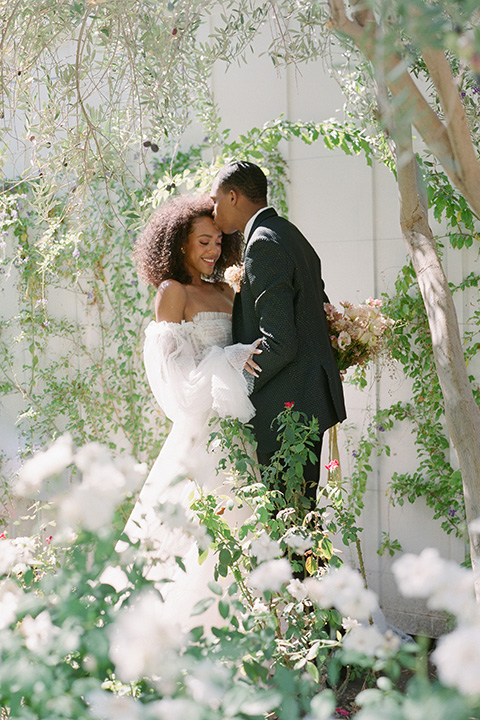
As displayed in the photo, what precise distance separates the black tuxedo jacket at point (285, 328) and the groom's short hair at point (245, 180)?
0.10m

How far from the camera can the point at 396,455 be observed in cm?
339

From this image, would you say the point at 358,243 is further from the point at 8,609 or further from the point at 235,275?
the point at 8,609

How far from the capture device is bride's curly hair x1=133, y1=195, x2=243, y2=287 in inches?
117

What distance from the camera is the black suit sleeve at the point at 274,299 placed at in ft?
8.59

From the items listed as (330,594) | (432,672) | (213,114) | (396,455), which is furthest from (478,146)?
(330,594)

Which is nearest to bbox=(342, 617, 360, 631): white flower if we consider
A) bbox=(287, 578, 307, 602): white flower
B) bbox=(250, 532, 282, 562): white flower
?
bbox=(287, 578, 307, 602): white flower

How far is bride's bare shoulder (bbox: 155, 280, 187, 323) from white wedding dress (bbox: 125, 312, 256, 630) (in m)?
0.04

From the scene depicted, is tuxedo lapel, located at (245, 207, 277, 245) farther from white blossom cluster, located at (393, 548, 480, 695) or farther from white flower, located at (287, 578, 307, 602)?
white blossom cluster, located at (393, 548, 480, 695)

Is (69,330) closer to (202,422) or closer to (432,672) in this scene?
(202,422)

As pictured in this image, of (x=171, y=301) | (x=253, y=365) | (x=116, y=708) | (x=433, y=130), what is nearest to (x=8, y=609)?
(x=116, y=708)

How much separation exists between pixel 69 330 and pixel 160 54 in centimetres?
221

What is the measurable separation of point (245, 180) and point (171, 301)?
511 millimetres

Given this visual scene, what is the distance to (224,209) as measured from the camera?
286 centimetres

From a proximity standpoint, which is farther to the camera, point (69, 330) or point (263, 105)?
point (69, 330)
